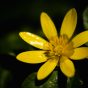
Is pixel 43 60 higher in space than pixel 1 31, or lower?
lower

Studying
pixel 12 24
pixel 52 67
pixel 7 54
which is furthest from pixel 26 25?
pixel 52 67

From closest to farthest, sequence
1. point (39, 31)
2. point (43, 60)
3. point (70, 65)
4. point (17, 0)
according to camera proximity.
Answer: point (70, 65) < point (43, 60) < point (39, 31) < point (17, 0)

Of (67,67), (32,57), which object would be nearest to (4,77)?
(32,57)

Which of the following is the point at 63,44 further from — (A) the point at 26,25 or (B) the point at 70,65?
(A) the point at 26,25

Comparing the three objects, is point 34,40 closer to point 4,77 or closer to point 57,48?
point 57,48

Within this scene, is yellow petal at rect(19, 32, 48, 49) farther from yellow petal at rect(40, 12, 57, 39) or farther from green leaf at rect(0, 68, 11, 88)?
green leaf at rect(0, 68, 11, 88)

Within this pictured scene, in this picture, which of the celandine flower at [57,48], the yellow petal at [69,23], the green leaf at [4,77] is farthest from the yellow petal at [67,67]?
the green leaf at [4,77]
